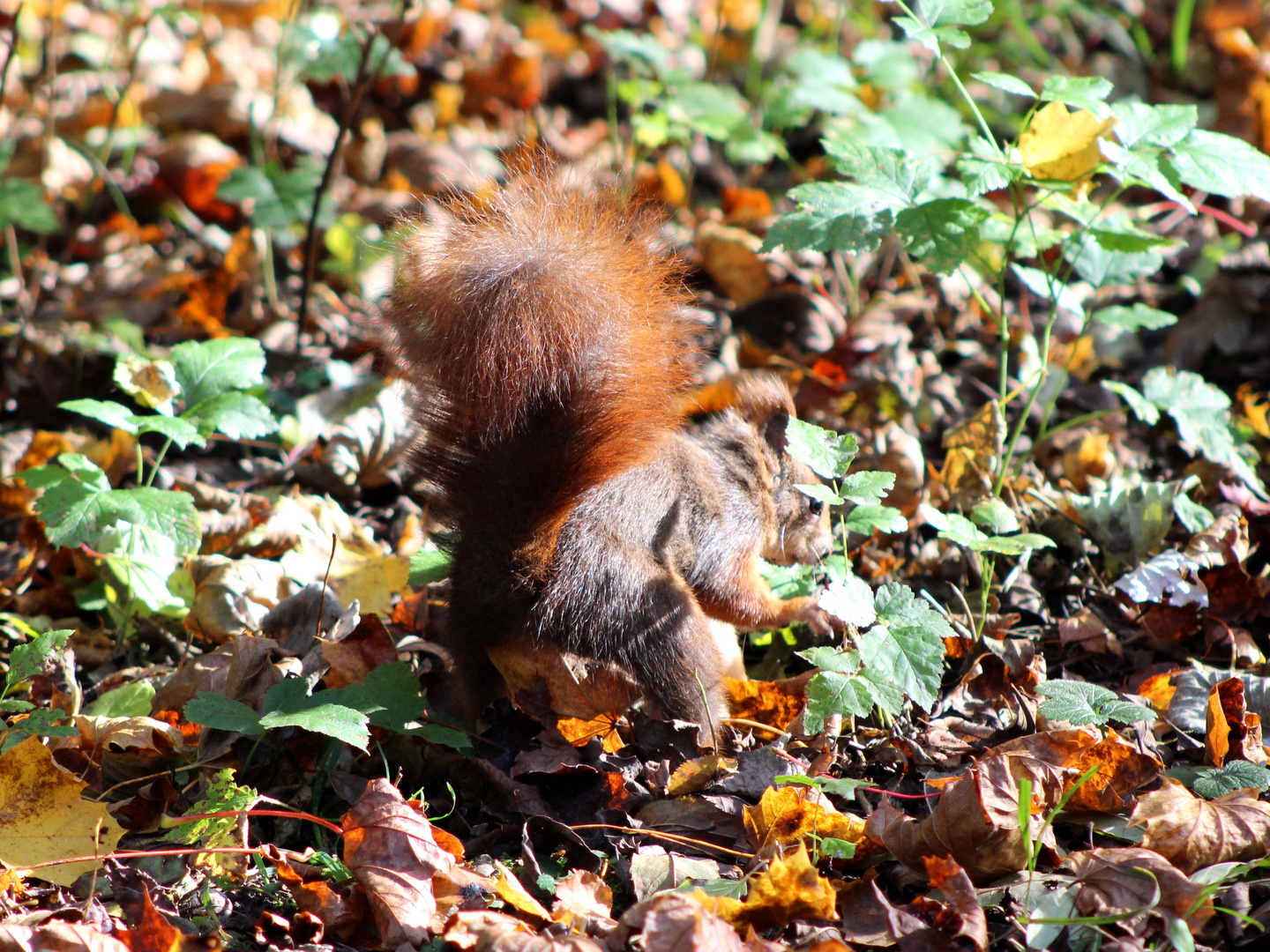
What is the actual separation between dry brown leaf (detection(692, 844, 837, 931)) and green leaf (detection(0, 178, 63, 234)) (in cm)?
293

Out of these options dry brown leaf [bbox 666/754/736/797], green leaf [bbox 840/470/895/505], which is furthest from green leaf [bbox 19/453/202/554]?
green leaf [bbox 840/470/895/505]

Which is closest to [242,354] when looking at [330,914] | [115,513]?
[115,513]

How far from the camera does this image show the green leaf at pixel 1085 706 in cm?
190

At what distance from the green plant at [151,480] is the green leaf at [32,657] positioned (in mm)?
183

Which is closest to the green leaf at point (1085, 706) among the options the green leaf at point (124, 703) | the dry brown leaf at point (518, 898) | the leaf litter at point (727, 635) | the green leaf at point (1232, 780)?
the leaf litter at point (727, 635)

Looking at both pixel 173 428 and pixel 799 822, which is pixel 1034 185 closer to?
pixel 799 822

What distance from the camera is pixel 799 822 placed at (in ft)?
6.38

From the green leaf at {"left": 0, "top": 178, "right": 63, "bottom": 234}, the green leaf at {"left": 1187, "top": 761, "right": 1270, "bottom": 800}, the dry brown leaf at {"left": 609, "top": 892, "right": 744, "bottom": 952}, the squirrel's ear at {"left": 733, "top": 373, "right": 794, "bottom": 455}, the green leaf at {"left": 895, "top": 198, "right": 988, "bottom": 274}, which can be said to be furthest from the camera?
the green leaf at {"left": 0, "top": 178, "right": 63, "bottom": 234}

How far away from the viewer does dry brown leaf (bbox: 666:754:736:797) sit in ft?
6.95

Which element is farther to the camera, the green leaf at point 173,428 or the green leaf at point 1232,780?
the green leaf at point 173,428

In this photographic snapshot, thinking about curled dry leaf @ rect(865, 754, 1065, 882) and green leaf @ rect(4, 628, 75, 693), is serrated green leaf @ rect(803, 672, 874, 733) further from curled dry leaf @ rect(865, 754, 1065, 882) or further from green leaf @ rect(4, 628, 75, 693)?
green leaf @ rect(4, 628, 75, 693)

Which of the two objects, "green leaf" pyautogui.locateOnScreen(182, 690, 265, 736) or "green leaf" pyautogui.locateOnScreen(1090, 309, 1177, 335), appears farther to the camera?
"green leaf" pyautogui.locateOnScreen(1090, 309, 1177, 335)

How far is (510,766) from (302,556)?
2.92 ft

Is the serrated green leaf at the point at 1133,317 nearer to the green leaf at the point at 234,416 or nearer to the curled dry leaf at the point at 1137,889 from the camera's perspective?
the curled dry leaf at the point at 1137,889
